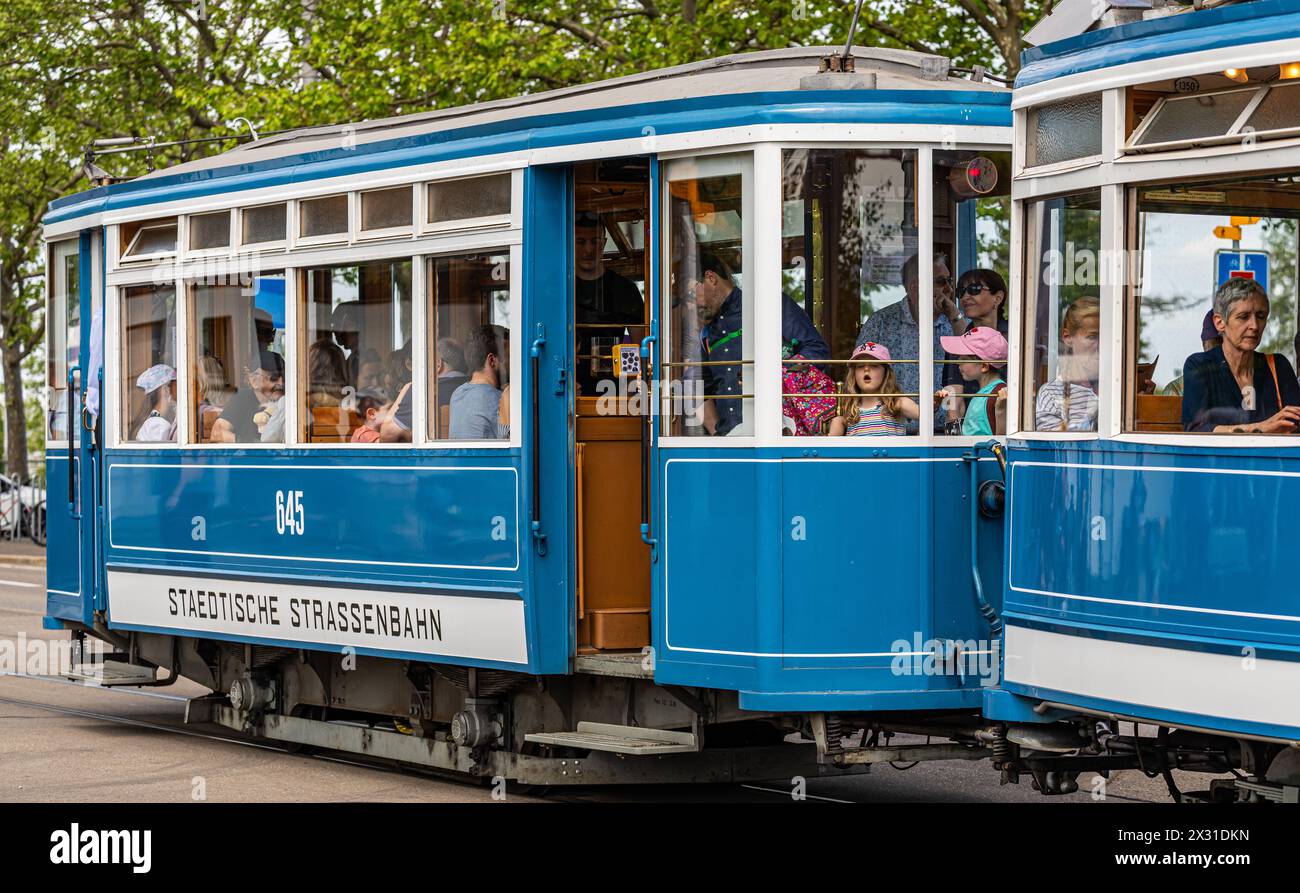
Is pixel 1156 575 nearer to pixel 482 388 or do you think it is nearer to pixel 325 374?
pixel 482 388

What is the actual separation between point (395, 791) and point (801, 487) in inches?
123

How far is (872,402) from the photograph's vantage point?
8.45 metres

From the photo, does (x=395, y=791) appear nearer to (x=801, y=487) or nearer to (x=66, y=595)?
(x=801, y=487)

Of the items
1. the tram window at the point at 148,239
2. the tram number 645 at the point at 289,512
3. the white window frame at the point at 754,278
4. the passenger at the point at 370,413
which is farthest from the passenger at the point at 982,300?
the tram window at the point at 148,239

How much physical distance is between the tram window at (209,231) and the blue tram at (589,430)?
0.02m

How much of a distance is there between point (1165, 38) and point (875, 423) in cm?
211

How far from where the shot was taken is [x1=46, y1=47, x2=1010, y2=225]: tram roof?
27.7 ft

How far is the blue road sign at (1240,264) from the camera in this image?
7.05 meters

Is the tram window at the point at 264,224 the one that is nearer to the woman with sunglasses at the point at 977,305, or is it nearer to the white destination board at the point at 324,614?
the white destination board at the point at 324,614

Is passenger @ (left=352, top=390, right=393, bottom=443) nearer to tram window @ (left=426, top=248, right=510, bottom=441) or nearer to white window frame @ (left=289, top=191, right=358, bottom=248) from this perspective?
tram window @ (left=426, top=248, right=510, bottom=441)

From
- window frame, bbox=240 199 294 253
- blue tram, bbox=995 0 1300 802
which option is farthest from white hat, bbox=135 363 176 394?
→ blue tram, bbox=995 0 1300 802

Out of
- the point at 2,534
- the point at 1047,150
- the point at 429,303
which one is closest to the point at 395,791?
the point at 429,303

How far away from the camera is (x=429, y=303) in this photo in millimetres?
9930

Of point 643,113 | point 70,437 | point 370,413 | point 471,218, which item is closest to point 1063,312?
point 643,113
